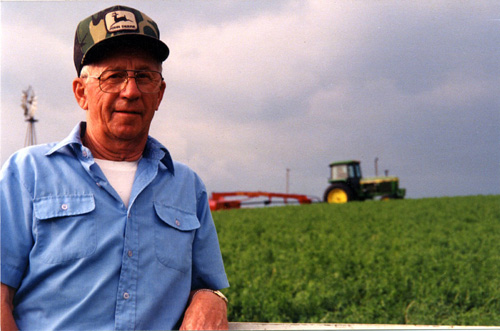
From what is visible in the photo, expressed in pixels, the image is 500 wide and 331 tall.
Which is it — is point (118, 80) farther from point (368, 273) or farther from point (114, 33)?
point (368, 273)

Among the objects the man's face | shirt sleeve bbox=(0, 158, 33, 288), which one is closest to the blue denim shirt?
shirt sleeve bbox=(0, 158, 33, 288)

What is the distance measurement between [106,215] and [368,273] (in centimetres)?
506

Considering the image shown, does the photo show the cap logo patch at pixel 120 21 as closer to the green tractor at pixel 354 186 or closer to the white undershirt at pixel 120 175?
the white undershirt at pixel 120 175

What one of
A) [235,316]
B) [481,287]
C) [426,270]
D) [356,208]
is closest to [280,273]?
[235,316]

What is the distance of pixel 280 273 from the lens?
238 inches

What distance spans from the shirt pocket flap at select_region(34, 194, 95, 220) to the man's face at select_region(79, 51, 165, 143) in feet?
0.81

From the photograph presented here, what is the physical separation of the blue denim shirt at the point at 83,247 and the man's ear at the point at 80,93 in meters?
0.11

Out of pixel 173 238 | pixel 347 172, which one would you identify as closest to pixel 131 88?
pixel 173 238

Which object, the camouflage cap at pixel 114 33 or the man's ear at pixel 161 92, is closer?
the camouflage cap at pixel 114 33

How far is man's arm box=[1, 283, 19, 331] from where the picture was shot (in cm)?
142

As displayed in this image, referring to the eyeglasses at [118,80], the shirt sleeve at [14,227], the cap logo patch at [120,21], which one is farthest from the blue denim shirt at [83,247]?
the cap logo patch at [120,21]

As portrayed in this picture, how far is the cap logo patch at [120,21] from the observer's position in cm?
151

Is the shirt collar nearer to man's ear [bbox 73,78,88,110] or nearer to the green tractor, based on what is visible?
man's ear [bbox 73,78,88,110]

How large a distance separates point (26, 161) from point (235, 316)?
3822 mm
